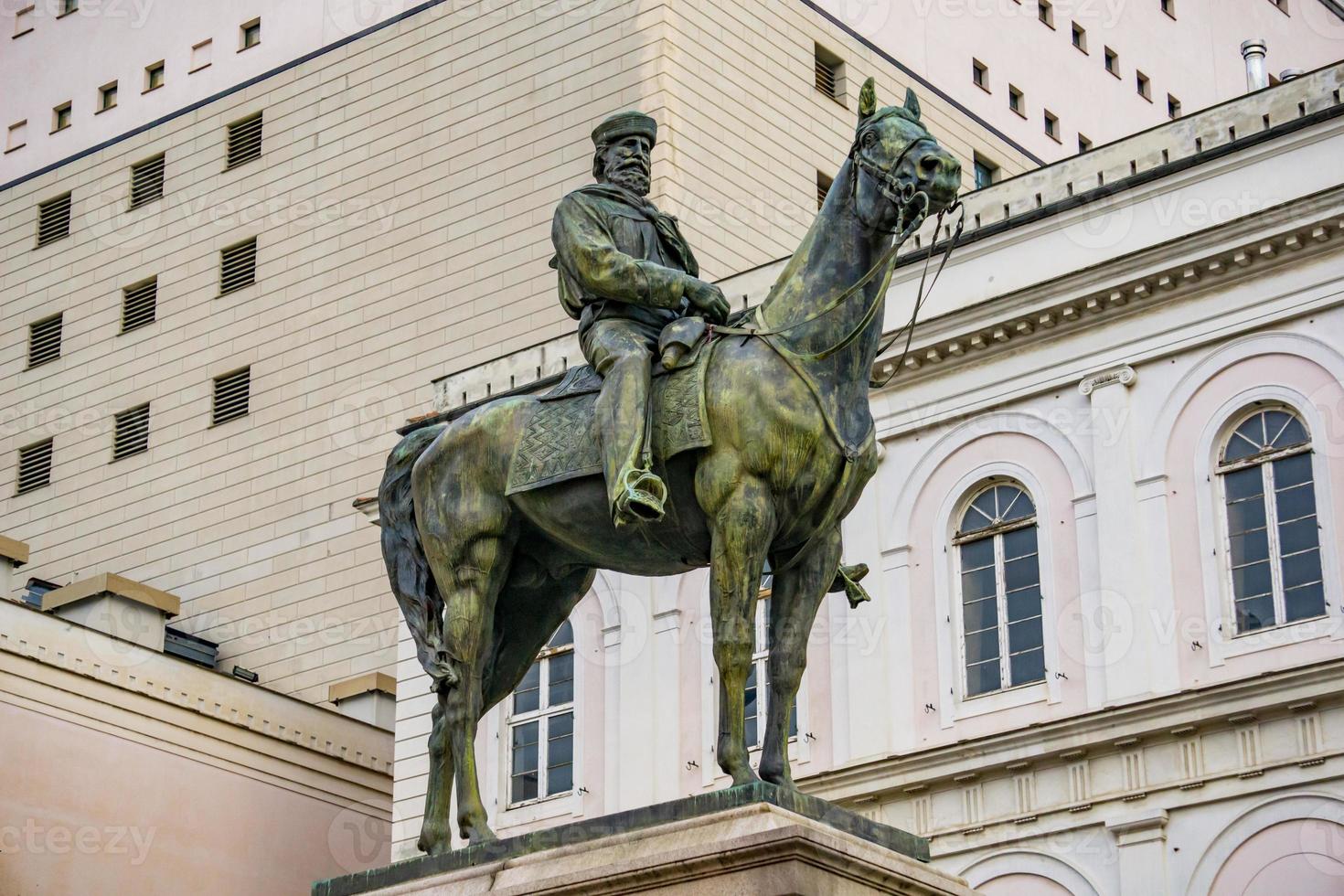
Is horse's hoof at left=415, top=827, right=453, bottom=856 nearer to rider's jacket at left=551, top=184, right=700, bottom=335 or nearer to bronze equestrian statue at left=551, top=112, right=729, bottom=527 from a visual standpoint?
bronze equestrian statue at left=551, top=112, right=729, bottom=527

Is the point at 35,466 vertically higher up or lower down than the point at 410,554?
higher up

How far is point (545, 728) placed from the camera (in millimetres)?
33188

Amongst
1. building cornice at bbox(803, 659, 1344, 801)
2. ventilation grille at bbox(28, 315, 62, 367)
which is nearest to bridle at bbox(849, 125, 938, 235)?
building cornice at bbox(803, 659, 1344, 801)

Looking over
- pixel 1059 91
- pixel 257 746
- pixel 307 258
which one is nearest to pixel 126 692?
pixel 257 746

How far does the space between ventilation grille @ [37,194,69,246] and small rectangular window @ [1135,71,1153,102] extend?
76.8 feet

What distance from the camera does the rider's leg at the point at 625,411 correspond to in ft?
36.7

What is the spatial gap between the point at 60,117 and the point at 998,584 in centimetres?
3005

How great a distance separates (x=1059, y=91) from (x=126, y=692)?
24.8 meters

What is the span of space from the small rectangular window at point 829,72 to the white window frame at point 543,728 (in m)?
16.0

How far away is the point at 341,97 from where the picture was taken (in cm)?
4753

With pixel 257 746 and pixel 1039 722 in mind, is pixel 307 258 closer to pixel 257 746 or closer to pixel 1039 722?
pixel 257 746

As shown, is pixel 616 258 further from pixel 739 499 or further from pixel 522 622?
pixel 522 622

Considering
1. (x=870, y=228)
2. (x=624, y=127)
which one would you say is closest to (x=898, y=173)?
(x=870, y=228)

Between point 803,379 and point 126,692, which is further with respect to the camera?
point 126,692
